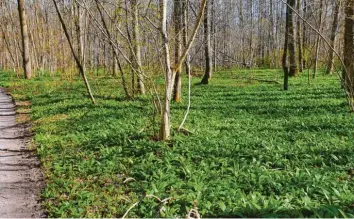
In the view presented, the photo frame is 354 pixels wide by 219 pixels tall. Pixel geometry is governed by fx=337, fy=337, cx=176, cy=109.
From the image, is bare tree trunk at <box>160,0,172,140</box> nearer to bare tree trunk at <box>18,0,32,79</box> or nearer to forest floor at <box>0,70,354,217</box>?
forest floor at <box>0,70,354,217</box>

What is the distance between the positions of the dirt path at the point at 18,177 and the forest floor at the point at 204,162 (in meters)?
0.21

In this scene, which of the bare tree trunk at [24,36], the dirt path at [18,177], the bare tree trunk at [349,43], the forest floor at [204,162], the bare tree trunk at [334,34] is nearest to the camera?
the forest floor at [204,162]

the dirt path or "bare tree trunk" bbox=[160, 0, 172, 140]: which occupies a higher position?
"bare tree trunk" bbox=[160, 0, 172, 140]

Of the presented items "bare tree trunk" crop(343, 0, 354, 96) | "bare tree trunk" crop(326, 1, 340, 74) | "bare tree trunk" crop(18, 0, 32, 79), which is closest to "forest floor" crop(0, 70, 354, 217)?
"bare tree trunk" crop(343, 0, 354, 96)

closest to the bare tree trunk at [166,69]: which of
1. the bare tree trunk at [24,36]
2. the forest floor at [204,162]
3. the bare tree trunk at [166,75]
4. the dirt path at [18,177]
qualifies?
the bare tree trunk at [166,75]

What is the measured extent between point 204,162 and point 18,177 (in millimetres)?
3311

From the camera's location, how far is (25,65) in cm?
2344

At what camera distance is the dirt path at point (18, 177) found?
473 cm

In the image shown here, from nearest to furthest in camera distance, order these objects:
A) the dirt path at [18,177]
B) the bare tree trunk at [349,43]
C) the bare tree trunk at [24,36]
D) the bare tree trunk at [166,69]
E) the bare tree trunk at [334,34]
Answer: the dirt path at [18,177] < the bare tree trunk at [166,69] < the bare tree trunk at [334,34] < the bare tree trunk at [349,43] < the bare tree trunk at [24,36]

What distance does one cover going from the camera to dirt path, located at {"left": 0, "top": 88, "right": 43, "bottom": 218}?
4730 millimetres

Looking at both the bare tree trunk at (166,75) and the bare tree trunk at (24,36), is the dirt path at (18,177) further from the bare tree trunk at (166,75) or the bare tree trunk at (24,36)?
the bare tree trunk at (24,36)

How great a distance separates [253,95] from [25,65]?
16.6 meters

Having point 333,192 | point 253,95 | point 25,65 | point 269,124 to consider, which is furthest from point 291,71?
point 333,192

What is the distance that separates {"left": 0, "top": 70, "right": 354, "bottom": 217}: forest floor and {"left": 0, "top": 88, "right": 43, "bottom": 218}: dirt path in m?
0.21
